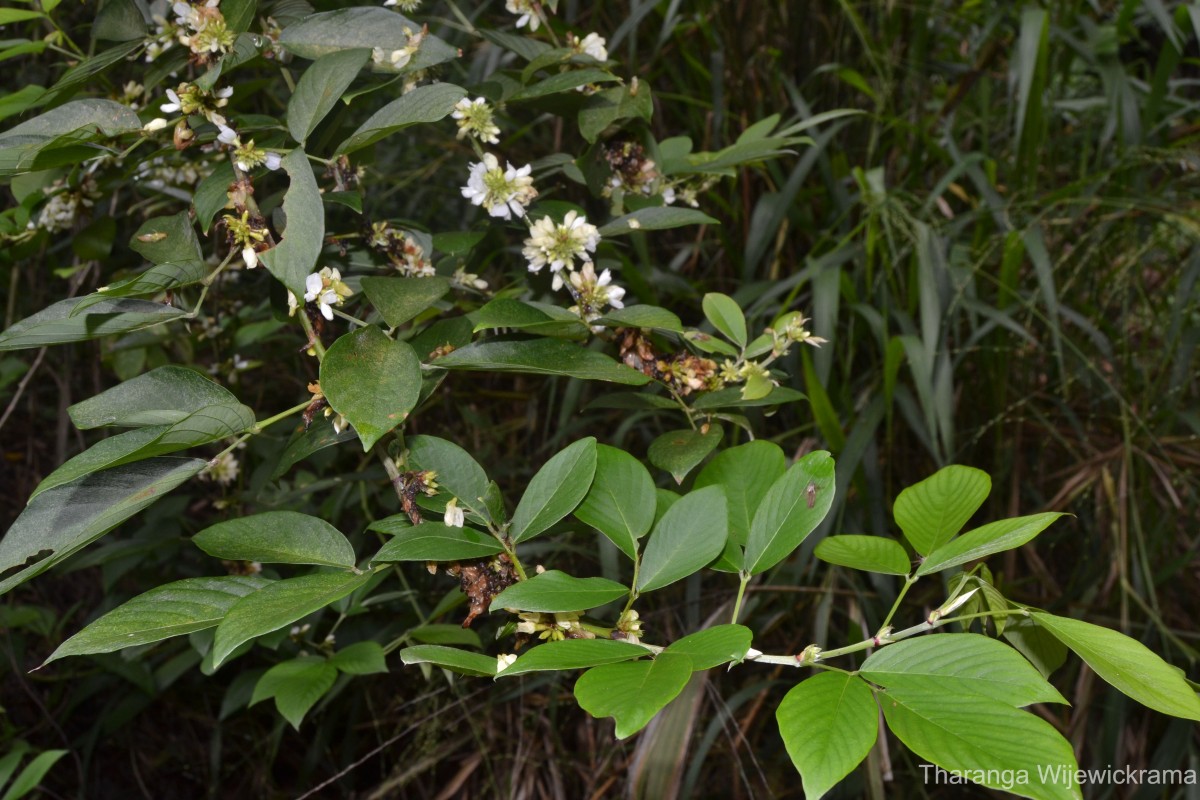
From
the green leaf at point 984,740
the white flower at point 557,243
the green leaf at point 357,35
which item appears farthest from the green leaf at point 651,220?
the green leaf at point 984,740

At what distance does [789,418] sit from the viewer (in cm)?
129

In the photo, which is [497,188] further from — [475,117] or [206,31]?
[206,31]

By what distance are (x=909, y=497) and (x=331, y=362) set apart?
10.6 inches

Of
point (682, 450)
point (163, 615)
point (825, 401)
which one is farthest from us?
point (825, 401)

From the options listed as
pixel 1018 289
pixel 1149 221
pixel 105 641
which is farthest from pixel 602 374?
pixel 1149 221

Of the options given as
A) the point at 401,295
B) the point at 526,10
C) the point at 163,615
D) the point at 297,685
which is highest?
the point at 526,10

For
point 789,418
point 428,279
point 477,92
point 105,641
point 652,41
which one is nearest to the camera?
point 105,641

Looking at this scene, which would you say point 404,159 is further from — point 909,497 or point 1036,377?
point 909,497

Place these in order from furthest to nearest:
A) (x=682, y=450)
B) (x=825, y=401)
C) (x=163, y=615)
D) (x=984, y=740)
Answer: (x=825, y=401) → (x=682, y=450) → (x=163, y=615) → (x=984, y=740)

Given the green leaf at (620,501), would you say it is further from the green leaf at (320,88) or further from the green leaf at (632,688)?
the green leaf at (320,88)

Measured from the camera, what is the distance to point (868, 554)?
423mm

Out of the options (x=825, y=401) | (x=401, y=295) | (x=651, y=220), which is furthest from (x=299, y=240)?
(x=825, y=401)

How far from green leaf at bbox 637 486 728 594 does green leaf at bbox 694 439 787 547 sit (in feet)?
0.13

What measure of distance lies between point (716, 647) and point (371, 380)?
0.19 meters
